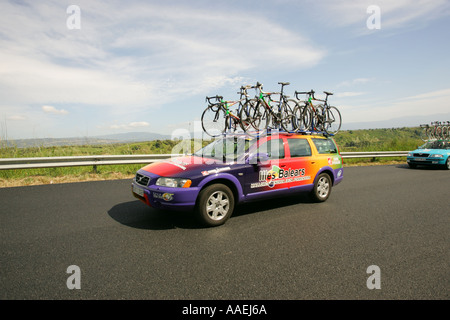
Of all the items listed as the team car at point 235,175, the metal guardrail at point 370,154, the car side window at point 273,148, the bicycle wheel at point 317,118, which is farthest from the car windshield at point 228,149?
the metal guardrail at point 370,154

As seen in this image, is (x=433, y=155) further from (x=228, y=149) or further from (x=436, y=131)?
(x=228, y=149)

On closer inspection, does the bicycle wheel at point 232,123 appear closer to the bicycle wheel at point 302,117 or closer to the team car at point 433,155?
the bicycle wheel at point 302,117

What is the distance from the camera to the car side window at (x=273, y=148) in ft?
17.9

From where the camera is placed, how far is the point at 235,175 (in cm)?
486

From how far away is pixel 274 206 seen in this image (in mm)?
6117

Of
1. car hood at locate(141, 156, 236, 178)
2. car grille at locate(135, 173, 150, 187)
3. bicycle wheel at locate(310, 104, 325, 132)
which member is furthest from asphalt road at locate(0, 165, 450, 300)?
bicycle wheel at locate(310, 104, 325, 132)

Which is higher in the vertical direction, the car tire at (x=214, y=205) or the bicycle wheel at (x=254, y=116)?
the bicycle wheel at (x=254, y=116)

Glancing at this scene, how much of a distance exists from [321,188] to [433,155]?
10.7 meters

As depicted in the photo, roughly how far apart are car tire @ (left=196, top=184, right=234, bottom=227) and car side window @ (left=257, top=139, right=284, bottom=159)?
123cm

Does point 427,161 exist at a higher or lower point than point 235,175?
lower

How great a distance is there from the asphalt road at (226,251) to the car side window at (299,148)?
48.7 inches

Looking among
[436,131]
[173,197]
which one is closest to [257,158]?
[173,197]

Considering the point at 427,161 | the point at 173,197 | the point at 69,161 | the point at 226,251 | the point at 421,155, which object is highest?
the point at 69,161
